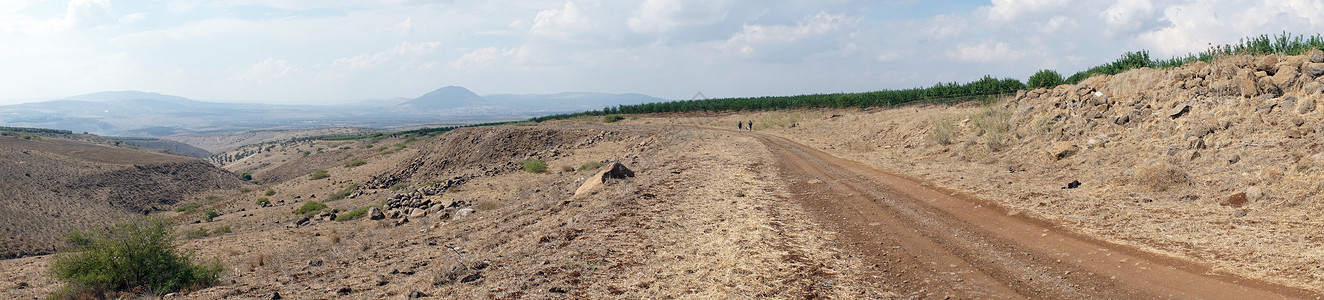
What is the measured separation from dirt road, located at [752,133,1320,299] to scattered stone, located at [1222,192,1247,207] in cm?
292

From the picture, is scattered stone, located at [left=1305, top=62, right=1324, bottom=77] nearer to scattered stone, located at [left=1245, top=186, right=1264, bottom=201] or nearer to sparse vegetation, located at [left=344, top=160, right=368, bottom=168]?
scattered stone, located at [left=1245, top=186, right=1264, bottom=201]

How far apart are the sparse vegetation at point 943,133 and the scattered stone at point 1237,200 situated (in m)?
14.1

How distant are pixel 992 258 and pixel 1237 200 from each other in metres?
5.37

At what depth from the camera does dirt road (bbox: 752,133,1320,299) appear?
6.91 metres

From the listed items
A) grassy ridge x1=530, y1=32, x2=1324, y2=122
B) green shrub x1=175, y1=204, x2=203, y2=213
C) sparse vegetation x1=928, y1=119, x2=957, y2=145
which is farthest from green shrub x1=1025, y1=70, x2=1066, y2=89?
green shrub x1=175, y1=204, x2=203, y2=213

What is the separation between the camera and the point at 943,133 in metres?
25.2

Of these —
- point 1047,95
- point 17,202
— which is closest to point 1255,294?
point 1047,95

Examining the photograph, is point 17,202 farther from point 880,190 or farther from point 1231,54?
point 1231,54

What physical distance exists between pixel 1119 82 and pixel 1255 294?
16.5 m

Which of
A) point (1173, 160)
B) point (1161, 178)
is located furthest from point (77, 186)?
point (1173, 160)

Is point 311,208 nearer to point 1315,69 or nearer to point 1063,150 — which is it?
point 1063,150

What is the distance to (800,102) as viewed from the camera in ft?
247

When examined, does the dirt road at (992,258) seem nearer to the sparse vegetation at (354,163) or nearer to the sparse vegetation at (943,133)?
the sparse vegetation at (943,133)

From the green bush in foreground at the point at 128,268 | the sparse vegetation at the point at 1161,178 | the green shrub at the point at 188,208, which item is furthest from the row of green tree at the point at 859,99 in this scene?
the green bush in foreground at the point at 128,268
